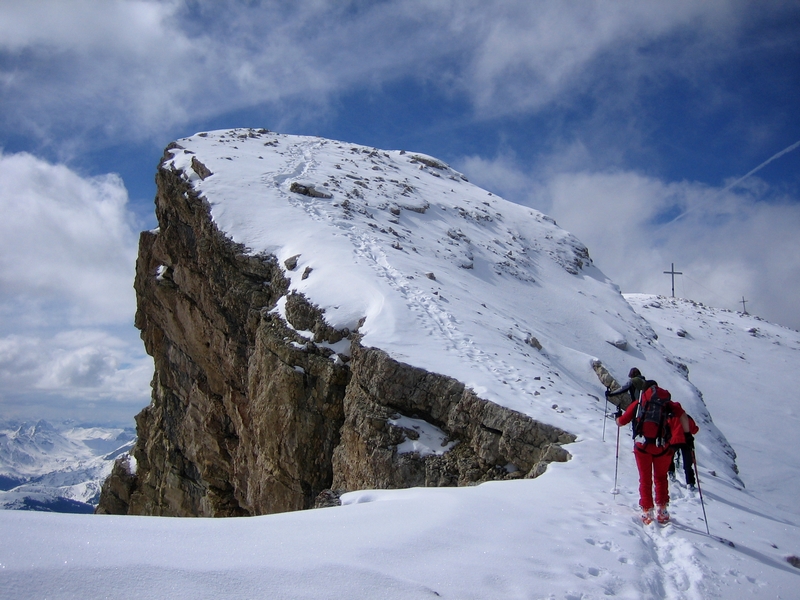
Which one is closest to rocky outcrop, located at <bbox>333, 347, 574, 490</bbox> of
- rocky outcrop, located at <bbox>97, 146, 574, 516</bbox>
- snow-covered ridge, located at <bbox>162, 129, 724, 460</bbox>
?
rocky outcrop, located at <bbox>97, 146, 574, 516</bbox>

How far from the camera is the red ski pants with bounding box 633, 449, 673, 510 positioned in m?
6.71

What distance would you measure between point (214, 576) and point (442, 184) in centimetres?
3739

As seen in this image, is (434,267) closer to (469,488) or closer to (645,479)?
(469,488)

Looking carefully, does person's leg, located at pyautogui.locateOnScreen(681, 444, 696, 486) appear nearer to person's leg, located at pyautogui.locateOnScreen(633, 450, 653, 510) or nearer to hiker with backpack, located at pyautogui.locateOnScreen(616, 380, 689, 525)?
hiker with backpack, located at pyautogui.locateOnScreen(616, 380, 689, 525)

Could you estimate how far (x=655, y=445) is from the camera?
695 cm

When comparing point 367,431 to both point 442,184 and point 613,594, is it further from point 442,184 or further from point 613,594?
point 442,184

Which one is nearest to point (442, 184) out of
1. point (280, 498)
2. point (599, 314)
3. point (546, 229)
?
point (546, 229)

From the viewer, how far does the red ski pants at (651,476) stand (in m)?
6.71

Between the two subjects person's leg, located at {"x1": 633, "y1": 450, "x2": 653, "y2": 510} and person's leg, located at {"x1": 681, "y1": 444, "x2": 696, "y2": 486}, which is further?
person's leg, located at {"x1": 681, "y1": 444, "x2": 696, "y2": 486}

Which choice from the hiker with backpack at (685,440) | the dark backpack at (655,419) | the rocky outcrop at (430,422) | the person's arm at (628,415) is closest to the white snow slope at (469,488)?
the rocky outcrop at (430,422)

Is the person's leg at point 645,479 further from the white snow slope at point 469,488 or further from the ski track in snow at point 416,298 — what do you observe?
the ski track in snow at point 416,298

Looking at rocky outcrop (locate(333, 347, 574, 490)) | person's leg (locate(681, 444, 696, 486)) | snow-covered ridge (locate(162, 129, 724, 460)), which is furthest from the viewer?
snow-covered ridge (locate(162, 129, 724, 460))

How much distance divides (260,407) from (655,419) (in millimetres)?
11549

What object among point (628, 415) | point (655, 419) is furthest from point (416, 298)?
point (655, 419)
